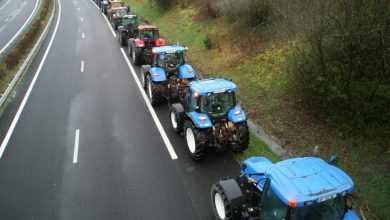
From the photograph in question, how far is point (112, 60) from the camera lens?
72.7ft

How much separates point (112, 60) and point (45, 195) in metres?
13.8

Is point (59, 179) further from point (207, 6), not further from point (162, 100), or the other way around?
point (207, 6)

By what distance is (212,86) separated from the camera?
428 inches

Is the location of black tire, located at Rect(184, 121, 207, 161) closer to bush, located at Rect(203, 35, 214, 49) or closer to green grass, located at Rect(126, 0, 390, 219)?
green grass, located at Rect(126, 0, 390, 219)

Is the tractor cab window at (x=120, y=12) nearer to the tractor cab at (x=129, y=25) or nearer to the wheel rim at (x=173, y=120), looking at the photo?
the tractor cab at (x=129, y=25)

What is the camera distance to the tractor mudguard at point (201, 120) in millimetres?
10280

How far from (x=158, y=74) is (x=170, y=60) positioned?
3.19 feet

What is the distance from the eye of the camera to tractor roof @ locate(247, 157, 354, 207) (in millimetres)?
5852

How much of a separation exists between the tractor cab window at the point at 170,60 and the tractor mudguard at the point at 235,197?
861 cm

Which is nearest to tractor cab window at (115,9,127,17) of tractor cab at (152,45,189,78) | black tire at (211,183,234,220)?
tractor cab at (152,45,189,78)

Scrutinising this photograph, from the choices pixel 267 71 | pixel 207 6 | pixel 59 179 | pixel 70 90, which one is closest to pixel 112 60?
pixel 70 90

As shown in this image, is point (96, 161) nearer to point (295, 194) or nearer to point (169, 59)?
point (169, 59)

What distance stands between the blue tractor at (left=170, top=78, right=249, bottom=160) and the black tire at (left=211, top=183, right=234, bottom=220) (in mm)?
2336

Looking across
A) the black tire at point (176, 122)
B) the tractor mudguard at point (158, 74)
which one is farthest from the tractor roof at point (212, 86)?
the tractor mudguard at point (158, 74)
